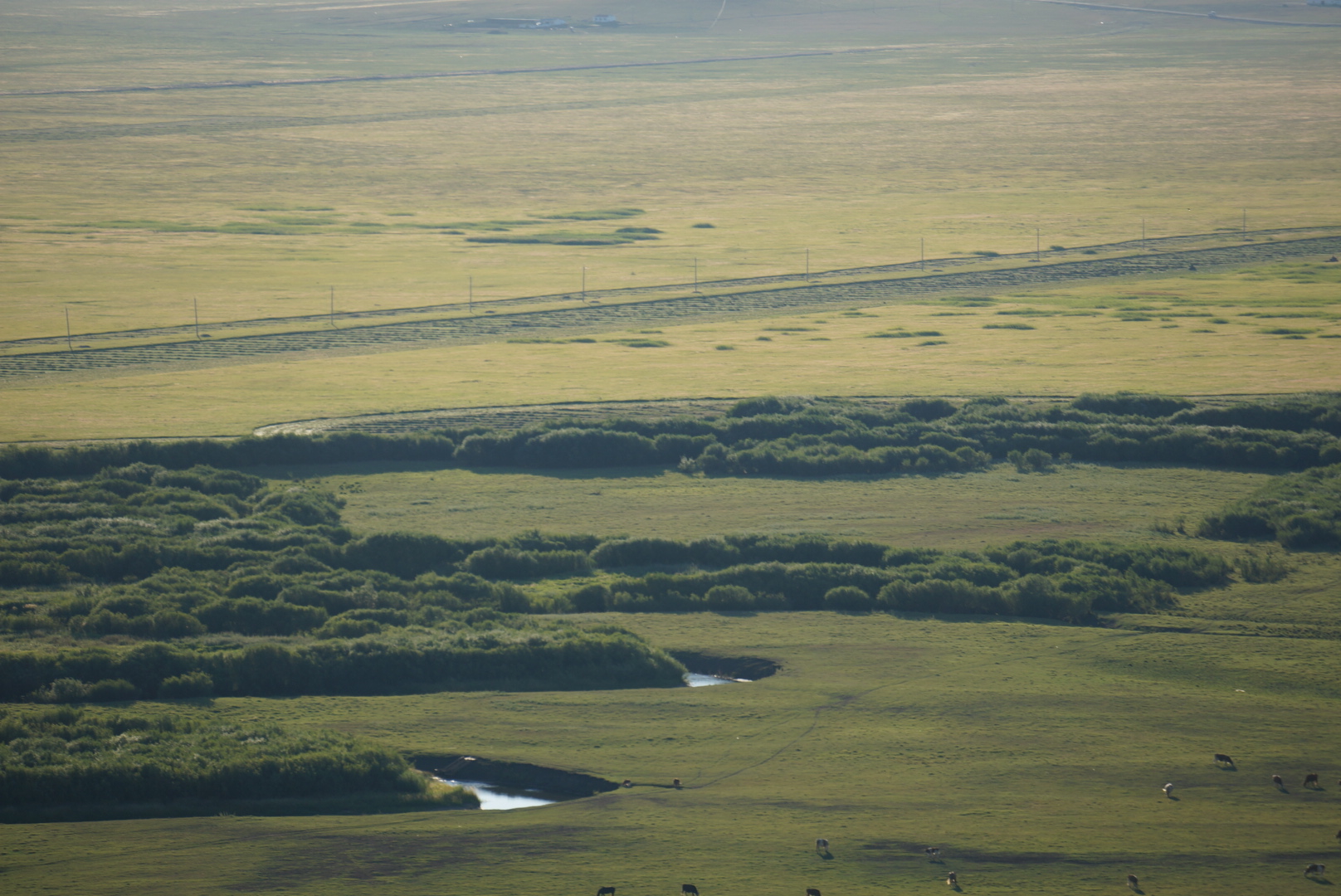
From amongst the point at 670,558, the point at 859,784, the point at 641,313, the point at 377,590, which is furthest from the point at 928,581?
the point at 641,313

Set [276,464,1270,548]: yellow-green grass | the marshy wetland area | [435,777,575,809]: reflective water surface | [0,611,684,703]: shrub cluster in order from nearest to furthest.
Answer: the marshy wetland area
[435,777,575,809]: reflective water surface
[0,611,684,703]: shrub cluster
[276,464,1270,548]: yellow-green grass

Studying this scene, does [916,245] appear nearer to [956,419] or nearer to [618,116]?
[956,419]

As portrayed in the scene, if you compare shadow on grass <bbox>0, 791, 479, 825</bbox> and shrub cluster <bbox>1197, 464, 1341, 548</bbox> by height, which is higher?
shrub cluster <bbox>1197, 464, 1341, 548</bbox>

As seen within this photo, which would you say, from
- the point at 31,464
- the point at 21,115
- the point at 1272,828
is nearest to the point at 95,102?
the point at 21,115

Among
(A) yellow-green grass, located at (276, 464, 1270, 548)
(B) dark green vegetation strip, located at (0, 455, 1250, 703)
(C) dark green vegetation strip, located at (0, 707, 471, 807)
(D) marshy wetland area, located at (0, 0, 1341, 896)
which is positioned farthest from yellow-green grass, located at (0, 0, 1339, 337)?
(C) dark green vegetation strip, located at (0, 707, 471, 807)

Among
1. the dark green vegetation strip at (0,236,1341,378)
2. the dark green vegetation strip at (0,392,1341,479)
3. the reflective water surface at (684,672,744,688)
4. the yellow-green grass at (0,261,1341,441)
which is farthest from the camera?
the dark green vegetation strip at (0,236,1341,378)

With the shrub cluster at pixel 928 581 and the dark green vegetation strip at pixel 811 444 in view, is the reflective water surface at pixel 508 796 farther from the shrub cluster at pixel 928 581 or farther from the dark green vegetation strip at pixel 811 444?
the dark green vegetation strip at pixel 811 444

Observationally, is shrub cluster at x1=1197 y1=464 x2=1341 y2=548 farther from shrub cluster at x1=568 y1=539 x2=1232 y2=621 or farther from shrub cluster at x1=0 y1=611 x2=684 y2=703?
shrub cluster at x1=0 y1=611 x2=684 y2=703
